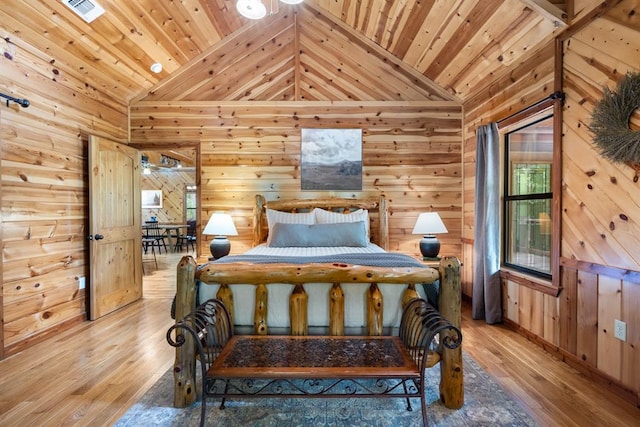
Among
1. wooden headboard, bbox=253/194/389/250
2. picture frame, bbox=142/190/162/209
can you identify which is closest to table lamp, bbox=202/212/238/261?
wooden headboard, bbox=253/194/389/250

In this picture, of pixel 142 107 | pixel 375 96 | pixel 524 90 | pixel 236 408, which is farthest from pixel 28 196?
pixel 524 90

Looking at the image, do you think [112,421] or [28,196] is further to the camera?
[28,196]

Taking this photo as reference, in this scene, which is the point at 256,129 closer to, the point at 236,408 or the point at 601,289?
the point at 236,408

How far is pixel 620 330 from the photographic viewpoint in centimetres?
201

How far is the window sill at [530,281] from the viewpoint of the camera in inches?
102

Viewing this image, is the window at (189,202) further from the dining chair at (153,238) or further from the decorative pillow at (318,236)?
the decorative pillow at (318,236)

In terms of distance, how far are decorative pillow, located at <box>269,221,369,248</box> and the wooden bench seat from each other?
143 cm

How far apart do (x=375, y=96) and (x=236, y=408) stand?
3720 millimetres

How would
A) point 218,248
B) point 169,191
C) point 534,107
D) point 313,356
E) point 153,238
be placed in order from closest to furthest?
point 313,356
point 534,107
point 218,248
point 153,238
point 169,191

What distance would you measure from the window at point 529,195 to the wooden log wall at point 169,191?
32.2 feet

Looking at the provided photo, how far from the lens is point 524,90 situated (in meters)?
2.91

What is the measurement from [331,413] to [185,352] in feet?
2.98

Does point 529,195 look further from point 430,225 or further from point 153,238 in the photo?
point 153,238

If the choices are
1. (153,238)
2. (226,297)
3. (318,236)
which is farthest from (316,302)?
(153,238)
